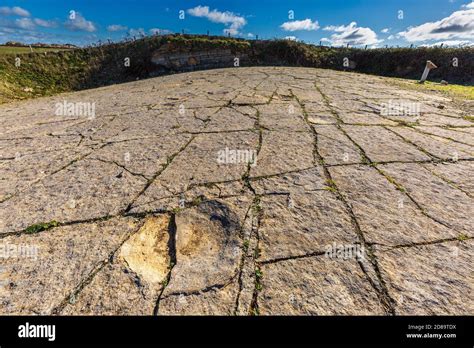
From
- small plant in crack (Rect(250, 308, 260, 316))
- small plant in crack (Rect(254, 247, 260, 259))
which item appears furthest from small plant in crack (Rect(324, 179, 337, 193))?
small plant in crack (Rect(250, 308, 260, 316))

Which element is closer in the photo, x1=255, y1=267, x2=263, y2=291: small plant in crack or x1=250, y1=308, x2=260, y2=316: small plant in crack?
x1=250, y1=308, x2=260, y2=316: small plant in crack

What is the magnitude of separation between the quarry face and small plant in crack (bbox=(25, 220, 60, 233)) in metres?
0.01

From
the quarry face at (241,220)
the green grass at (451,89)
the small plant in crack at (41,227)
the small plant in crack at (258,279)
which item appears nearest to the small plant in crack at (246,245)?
the quarry face at (241,220)

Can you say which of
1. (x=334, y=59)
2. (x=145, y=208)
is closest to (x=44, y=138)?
(x=145, y=208)

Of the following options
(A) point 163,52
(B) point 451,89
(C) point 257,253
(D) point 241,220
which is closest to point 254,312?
(C) point 257,253

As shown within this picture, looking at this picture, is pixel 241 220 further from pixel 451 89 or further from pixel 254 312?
pixel 451 89

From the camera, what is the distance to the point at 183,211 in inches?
80.3

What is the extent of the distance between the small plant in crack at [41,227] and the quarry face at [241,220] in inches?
0.5

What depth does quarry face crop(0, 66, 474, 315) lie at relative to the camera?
139cm

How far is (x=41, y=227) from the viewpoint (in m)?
1.91

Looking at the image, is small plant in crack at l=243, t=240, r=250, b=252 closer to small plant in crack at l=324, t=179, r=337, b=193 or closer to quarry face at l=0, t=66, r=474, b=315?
quarry face at l=0, t=66, r=474, b=315

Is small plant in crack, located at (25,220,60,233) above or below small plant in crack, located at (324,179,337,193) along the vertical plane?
below

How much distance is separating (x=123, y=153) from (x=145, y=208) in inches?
51.3

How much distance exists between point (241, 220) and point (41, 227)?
4.94ft
